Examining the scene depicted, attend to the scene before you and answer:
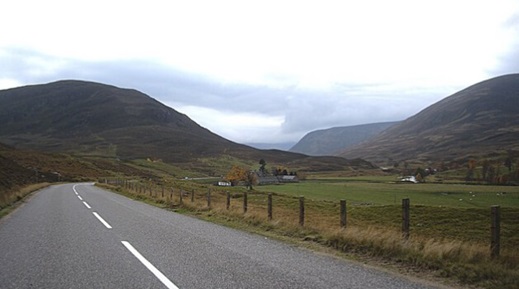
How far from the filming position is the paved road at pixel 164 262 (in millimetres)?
7582

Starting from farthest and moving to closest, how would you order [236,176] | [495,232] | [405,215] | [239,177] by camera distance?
1. [239,177]
2. [236,176]
3. [405,215]
4. [495,232]

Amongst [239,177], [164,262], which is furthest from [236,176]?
[164,262]

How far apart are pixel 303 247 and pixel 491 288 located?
16.9ft

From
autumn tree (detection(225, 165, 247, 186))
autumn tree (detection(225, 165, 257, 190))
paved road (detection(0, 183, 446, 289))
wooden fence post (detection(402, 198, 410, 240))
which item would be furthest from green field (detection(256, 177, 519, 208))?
paved road (detection(0, 183, 446, 289))

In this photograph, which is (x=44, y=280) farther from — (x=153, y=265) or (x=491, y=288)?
(x=491, y=288)

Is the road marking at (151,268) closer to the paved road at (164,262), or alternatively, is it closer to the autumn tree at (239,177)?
the paved road at (164,262)

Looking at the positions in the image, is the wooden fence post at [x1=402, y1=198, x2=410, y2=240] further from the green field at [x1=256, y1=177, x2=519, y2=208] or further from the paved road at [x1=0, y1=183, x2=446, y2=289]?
the green field at [x1=256, y1=177, x2=519, y2=208]

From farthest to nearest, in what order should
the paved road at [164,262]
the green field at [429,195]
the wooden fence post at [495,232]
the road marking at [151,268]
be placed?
the green field at [429,195], the wooden fence post at [495,232], the paved road at [164,262], the road marking at [151,268]

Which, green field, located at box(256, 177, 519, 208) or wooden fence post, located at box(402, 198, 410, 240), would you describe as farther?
green field, located at box(256, 177, 519, 208)

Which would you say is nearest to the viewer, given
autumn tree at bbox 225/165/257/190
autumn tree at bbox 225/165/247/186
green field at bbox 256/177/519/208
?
green field at bbox 256/177/519/208

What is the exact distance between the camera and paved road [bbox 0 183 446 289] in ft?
24.9

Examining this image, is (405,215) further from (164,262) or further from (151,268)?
(151,268)

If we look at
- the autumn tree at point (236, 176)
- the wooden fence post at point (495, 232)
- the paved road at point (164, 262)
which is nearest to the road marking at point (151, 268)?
the paved road at point (164, 262)

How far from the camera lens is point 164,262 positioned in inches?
363
